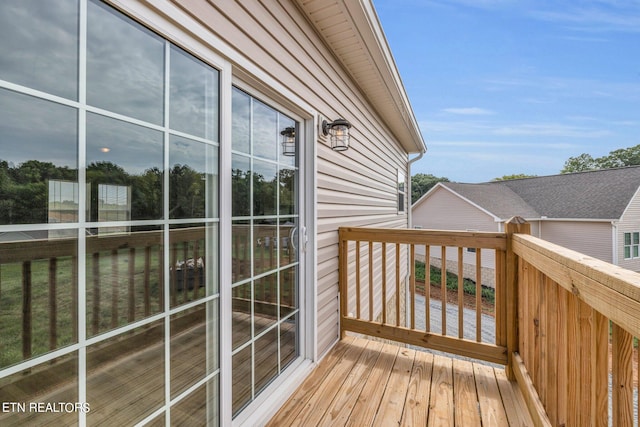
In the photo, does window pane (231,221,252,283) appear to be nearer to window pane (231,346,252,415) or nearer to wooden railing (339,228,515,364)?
window pane (231,346,252,415)

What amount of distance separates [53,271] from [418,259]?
1669 centimetres

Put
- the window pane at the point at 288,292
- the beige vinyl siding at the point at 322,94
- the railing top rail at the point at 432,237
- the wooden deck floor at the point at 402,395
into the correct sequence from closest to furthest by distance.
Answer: the beige vinyl siding at the point at 322,94, the wooden deck floor at the point at 402,395, the window pane at the point at 288,292, the railing top rail at the point at 432,237

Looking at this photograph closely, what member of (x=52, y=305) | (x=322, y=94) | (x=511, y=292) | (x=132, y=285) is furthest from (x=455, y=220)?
(x=52, y=305)

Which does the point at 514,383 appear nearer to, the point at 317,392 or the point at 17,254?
the point at 317,392

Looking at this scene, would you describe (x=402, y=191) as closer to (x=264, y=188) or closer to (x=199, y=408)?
(x=264, y=188)

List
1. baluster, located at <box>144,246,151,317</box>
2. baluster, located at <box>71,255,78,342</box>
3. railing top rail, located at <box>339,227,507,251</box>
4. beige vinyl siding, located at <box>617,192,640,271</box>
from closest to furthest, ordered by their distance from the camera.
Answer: baluster, located at <box>71,255,78,342</box> → baluster, located at <box>144,246,151,317</box> → railing top rail, located at <box>339,227,507,251</box> → beige vinyl siding, located at <box>617,192,640,271</box>

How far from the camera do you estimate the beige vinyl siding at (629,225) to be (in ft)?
36.6

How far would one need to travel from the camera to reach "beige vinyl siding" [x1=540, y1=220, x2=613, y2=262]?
37.1ft

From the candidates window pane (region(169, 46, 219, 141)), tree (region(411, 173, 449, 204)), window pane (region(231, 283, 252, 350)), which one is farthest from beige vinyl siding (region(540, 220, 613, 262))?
window pane (region(169, 46, 219, 141))

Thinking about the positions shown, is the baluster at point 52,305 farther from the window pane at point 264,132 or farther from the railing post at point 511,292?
the railing post at point 511,292

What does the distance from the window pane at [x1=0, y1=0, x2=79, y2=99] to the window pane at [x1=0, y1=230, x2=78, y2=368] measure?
0.42 metres

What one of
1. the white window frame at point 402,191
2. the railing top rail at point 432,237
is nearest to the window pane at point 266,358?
the railing top rail at point 432,237

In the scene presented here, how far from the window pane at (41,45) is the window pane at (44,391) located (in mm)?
789

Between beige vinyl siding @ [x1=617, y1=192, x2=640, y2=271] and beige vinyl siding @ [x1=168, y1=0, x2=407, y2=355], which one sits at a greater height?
beige vinyl siding @ [x1=168, y1=0, x2=407, y2=355]
